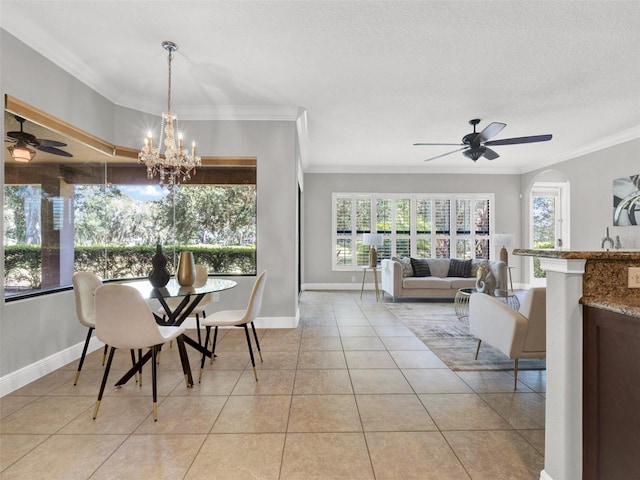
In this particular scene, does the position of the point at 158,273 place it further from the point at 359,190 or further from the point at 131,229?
the point at 359,190

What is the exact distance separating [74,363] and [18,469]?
1682 mm

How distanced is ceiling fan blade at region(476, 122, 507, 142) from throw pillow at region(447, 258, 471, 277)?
2948 mm

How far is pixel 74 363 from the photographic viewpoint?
3182 millimetres

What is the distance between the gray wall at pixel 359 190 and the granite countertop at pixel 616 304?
249 inches

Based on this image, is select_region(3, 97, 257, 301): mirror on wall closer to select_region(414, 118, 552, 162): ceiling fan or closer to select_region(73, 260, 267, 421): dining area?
select_region(73, 260, 267, 421): dining area

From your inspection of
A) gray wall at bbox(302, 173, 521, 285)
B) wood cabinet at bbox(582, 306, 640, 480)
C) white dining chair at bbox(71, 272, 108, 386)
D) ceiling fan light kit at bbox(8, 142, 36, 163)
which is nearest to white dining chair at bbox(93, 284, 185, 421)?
white dining chair at bbox(71, 272, 108, 386)

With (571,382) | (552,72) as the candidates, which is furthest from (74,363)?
(552,72)

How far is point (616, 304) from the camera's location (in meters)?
1.25

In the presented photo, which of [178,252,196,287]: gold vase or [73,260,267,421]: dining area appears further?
[178,252,196,287]: gold vase

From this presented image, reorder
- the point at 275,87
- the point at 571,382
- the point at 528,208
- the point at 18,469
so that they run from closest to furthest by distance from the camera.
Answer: the point at 571,382, the point at 18,469, the point at 275,87, the point at 528,208

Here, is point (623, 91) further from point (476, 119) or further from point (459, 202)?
point (459, 202)

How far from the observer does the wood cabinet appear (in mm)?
1190

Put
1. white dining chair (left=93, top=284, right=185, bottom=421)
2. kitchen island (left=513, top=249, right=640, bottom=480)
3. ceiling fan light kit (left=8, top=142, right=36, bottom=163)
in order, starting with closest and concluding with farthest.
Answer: kitchen island (left=513, top=249, right=640, bottom=480) → white dining chair (left=93, top=284, right=185, bottom=421) → ceiling fan light kit (left=8, top=142, right=36, bottom=163)

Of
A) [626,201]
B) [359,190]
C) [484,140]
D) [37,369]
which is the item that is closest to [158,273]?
[37,369]
